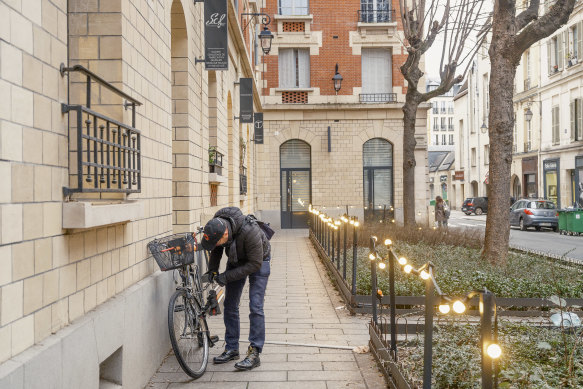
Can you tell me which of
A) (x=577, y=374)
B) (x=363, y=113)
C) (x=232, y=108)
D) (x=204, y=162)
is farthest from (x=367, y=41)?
(x=577, y=374)

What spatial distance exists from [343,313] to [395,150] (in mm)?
18455

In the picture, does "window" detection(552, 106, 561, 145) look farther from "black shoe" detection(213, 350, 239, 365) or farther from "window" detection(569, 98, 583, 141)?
"black shoe" detection(213, 350, 239, 365)

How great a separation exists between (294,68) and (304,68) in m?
0.47

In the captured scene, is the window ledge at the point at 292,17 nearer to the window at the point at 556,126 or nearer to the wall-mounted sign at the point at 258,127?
the wall-mounted sign at the point at 258,127

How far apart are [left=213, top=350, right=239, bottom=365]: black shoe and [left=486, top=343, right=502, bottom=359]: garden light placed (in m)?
3.54

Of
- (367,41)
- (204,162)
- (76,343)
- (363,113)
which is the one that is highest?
(367,41)

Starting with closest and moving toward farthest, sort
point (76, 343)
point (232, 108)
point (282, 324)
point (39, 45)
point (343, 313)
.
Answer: point (39, 45) < point (76, 343) < point (282, 324) < point (343, 313) < point (232, 108)

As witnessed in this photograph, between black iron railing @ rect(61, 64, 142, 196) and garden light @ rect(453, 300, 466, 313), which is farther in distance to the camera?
black iron railing @ rect(61, 64, 142, 196)

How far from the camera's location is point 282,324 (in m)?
7.51

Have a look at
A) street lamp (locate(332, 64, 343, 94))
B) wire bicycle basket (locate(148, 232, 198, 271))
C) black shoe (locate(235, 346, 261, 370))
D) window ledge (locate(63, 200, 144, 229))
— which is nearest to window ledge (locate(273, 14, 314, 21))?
street lamp (locate(332, 64, 343, 94))

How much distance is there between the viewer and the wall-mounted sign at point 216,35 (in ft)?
28.6

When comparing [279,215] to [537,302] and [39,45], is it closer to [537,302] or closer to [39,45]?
[537,302]

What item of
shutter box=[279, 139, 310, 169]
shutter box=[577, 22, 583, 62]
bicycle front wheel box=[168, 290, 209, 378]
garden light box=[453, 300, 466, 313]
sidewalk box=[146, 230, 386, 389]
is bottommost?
sidewalk box=[146, 230, 386, 389]

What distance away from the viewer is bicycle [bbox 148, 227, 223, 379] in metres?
5.15
